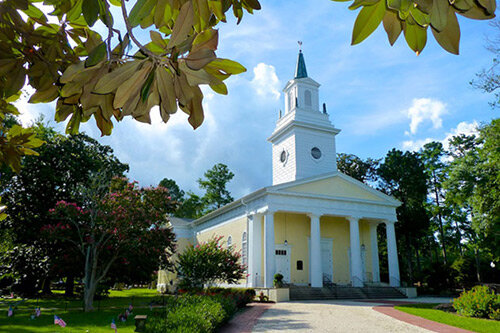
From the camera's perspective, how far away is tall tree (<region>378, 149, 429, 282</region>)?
33188 millimetres

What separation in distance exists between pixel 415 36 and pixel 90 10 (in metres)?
1.03

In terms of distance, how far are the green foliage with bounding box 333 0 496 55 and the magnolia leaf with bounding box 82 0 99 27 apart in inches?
31.9

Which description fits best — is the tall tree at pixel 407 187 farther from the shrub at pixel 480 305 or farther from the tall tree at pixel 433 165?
the shrub at pixel 480 305

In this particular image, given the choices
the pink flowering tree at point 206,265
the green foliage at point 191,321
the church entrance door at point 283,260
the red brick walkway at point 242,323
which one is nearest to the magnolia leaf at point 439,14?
the green foliage at point 191,321

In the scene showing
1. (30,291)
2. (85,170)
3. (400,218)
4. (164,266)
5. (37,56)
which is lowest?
(30,291)

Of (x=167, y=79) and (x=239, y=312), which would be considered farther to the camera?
(x=239, y=312)

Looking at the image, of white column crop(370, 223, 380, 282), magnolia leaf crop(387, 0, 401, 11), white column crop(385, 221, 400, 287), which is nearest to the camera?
magnolia leaf crop(387, 0, 401, 11)

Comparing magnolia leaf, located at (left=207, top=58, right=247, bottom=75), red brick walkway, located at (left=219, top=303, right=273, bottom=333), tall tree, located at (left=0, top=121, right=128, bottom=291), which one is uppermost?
tall tree, located at (left=0, top=121, right=128, bottom=291)

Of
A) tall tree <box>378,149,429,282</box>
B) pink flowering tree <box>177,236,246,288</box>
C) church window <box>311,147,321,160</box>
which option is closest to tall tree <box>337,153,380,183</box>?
tall tree <box>378,149,429,282</box>

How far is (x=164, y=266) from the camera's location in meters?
22.6

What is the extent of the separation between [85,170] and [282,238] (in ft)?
48.7

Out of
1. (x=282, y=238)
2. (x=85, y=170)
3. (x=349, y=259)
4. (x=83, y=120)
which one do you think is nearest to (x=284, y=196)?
(x=282, y=238)

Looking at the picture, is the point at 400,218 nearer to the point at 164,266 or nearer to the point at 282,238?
the point at 282,238

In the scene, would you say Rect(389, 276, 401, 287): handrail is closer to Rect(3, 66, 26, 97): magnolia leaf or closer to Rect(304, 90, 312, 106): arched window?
Rect(304, 90, 312, 106): arched window
